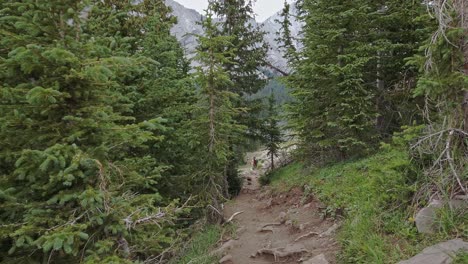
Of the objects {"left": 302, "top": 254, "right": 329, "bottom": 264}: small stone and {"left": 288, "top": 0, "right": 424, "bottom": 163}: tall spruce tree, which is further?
{"left": 288, "top": 0, "right": 424, "bottom": 163}: tall spruce tree

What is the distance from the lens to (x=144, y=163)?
7.65 metres

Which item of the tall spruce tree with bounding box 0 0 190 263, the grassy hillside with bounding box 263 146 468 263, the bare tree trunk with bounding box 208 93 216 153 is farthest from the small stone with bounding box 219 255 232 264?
the tall spruce tree with bounding box 0 0 190 263

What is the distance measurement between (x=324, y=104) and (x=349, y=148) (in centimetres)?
211

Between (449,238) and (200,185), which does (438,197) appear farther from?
(200,185)

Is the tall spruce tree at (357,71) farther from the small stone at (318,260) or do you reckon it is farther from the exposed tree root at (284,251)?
A: the small stone at (318,260)

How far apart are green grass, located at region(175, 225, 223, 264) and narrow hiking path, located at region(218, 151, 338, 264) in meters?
0.48

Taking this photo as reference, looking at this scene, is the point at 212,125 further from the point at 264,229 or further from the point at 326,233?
the point at 326,233

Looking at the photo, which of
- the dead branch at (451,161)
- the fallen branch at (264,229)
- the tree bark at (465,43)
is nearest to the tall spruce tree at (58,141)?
the dead branch at (451,161)

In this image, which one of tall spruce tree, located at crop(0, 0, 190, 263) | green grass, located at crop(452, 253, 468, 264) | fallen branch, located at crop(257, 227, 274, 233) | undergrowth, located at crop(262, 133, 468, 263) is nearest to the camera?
green grass, located at crop(452, 253, 468, 264)

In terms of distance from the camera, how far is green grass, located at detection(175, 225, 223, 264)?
28.6ft

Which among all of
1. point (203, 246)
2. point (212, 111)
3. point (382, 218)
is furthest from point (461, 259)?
point (212, 111)

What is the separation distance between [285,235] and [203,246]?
2.64 m

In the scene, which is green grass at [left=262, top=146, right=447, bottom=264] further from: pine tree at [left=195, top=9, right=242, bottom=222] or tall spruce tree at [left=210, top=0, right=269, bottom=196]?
tall spruce tree at [left=210, top=0, right=269, bottom=196]

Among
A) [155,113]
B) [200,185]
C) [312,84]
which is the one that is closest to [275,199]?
[200,185]
